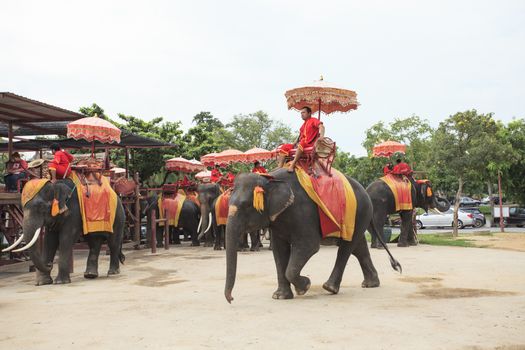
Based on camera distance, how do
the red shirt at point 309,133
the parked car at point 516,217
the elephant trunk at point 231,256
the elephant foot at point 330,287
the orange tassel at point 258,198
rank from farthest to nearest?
the parked car at point 516,217
the red shirt at point 309,133
the elephant foot at point 330,287
the orange tassel at point 258,198
the elephant trunk at point 231,256

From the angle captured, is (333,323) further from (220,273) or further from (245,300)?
(220,273)

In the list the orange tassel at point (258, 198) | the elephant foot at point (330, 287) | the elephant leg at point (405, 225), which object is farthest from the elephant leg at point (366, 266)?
the elephant leg at point (405, 225)

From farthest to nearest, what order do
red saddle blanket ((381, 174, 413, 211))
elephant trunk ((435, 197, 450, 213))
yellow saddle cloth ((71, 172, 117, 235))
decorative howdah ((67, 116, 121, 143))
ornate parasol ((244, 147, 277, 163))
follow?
ornate parasol ((244, 147, 277, 163)) < elephant trunk ((435, 197, 450, 213)) < red saddle blanket ((381, 174, 413, 211)) < decorative howdah ((67, 116, 121, 143)) < yellow saddle cloth ((71, 172, 117, 235))

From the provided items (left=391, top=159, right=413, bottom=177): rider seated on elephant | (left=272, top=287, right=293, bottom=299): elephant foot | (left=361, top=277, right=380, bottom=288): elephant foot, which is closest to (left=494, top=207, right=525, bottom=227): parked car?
(left=391, top=159, right=413, bottom=177): rider seated on elephant

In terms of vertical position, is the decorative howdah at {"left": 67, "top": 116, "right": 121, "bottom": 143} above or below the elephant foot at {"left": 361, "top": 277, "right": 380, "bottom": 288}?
above

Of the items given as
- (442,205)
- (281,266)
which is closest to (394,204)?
(442,205)

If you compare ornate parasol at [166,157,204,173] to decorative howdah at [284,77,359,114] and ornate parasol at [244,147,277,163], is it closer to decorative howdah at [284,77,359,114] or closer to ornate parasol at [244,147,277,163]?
ornate parasol at [244,147,277,163]

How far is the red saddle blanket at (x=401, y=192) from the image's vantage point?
15898mm

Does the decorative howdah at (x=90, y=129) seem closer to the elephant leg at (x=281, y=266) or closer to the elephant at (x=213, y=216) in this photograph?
the elephant at (x=213, y=216)

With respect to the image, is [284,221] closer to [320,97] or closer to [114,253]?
[320,97]

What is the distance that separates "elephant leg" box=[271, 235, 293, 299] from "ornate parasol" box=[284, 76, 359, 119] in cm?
Answer: 228

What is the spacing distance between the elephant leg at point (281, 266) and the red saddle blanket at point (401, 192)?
8.27 metres

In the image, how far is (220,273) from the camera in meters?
11.0

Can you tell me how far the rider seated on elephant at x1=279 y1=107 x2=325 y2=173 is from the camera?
8148mm
